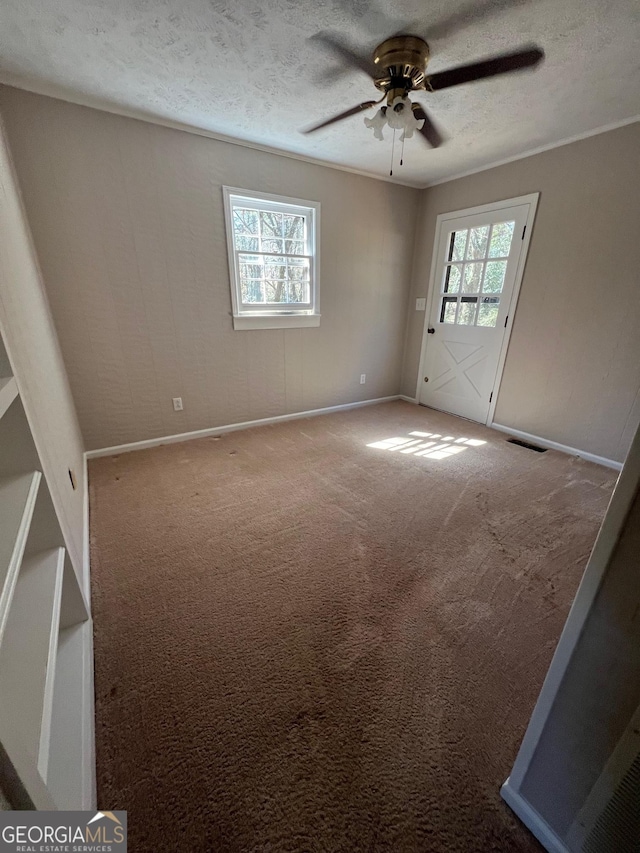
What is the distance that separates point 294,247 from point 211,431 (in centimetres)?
203

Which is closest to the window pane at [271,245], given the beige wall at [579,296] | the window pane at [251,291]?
the window pane at [251,291]

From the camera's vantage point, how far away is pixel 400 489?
2406mm

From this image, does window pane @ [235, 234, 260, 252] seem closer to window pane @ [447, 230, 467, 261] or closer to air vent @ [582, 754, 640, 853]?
window pane @ [447, 230, 467, 261]

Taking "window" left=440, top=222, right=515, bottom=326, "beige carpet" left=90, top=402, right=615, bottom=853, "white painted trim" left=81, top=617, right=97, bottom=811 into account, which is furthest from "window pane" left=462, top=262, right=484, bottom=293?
"white painted trim" left=81, top=617, right=97, bottom=811

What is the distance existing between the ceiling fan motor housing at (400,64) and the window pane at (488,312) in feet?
6.85

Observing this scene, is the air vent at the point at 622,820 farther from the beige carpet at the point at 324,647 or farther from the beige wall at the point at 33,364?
the beige wall at the point at 33,364

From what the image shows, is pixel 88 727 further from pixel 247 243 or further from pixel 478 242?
pixel 478 242

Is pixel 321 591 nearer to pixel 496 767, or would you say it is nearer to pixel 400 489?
pixel 496 767

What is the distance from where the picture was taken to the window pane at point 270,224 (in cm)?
313

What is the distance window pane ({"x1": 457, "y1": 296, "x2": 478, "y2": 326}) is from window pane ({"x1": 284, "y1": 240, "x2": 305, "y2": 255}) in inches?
72.3

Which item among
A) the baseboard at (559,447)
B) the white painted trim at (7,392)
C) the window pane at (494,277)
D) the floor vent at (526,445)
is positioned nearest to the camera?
the white painted trim at (7,392)

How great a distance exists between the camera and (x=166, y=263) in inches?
107

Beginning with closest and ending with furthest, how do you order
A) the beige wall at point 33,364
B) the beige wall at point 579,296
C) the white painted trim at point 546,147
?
the beige wall at point 33,364, the white painted trim at point 546,147, the beige wall at point 579,296

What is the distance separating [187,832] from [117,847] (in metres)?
0.19
